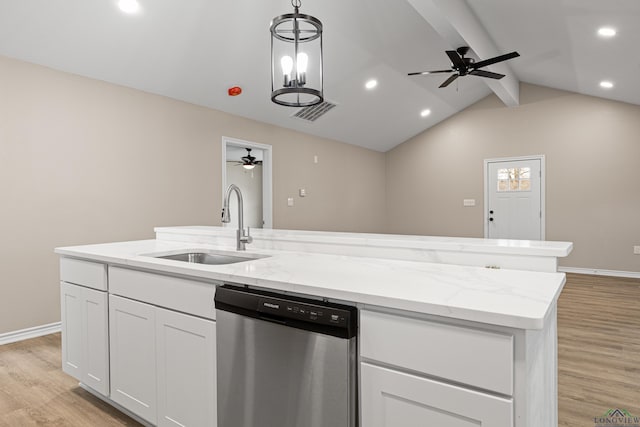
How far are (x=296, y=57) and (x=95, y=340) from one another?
1.82 meters

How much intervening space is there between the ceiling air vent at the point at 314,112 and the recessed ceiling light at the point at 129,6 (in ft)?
8.71

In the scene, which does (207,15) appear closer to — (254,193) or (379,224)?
(254,193)

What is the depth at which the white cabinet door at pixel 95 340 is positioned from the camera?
205 cm

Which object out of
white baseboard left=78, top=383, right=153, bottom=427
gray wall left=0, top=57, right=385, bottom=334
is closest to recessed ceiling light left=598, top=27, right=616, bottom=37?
gray wall left=0, top=57, right=385, bottom=334

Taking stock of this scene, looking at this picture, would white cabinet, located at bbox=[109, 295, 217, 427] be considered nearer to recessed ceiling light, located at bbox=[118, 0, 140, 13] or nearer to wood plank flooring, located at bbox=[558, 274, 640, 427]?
wood plank flooring, located at bbox=[558, 274, 640, 427]

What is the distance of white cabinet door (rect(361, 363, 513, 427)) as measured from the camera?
971 millimetres

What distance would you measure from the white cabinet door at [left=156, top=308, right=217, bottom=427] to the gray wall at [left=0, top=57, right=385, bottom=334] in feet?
7.58

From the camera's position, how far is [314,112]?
561cm

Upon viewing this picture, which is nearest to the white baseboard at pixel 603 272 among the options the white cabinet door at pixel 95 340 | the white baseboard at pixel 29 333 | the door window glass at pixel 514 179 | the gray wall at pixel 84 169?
the door window glass at pixel 514 179

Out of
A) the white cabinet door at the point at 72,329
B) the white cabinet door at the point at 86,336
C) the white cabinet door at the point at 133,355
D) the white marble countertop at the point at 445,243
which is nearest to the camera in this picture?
the white marble countertop at the point at 445,243

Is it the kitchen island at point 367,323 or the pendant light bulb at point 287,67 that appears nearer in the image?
the kitchen island at point 367,323

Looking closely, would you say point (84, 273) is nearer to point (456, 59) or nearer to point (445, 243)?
point (445, 243)

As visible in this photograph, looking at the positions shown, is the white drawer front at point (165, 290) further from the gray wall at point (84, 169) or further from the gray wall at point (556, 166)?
the gray wall at point (556, 166)

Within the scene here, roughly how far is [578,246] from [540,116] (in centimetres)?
221
